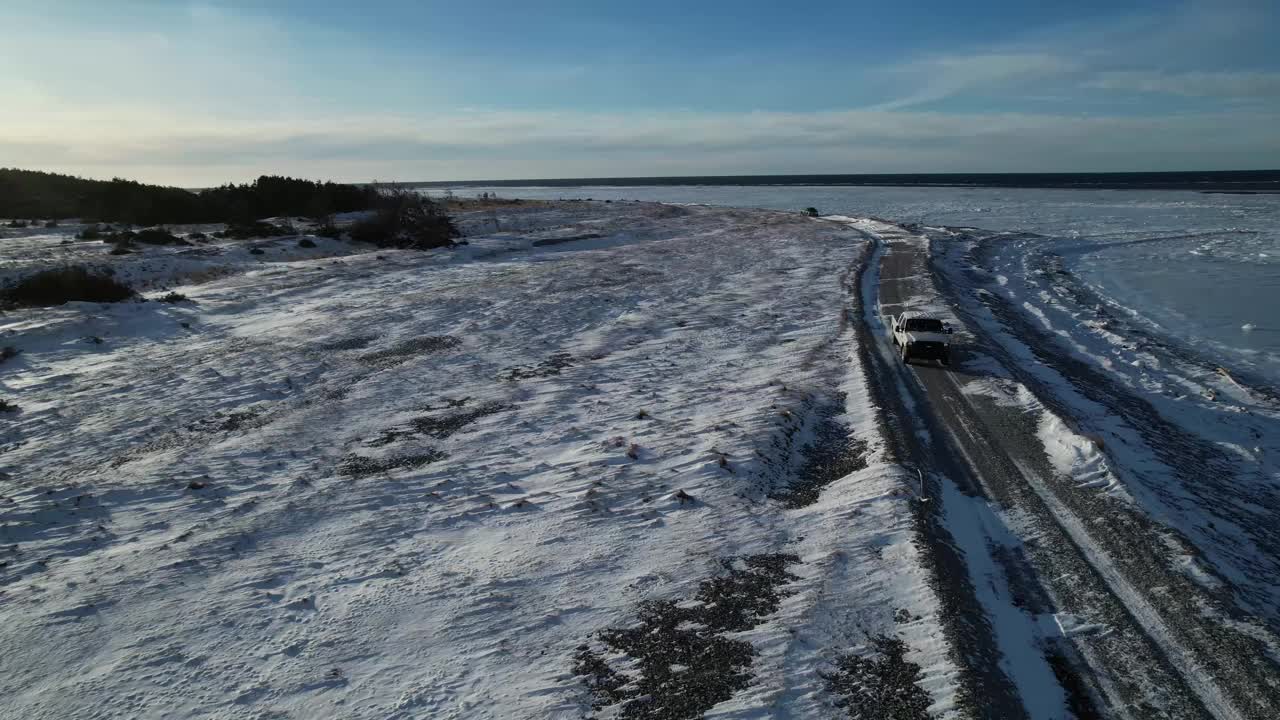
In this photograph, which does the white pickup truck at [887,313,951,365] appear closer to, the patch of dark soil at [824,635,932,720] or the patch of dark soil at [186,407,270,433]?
the patch of dark soil at [824,635,932,720]

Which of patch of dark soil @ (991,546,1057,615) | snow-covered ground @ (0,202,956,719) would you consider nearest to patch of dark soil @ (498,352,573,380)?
snow-covered ground @ (0,202,956,719)

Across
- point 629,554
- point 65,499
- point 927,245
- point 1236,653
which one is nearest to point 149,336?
point 65,499

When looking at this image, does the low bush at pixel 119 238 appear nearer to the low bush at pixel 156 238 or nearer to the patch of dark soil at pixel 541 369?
the low bush at pixel 156 238

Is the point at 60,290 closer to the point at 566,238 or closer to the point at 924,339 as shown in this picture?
the point at 924,339

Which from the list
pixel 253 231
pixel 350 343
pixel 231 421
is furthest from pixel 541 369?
pixel 253 231

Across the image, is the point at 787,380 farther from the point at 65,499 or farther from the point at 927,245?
the point at 927,245

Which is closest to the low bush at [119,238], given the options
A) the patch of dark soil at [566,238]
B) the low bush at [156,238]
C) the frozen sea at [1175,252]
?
the low bush at [156,238]

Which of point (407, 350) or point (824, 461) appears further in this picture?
point (407, 350)
